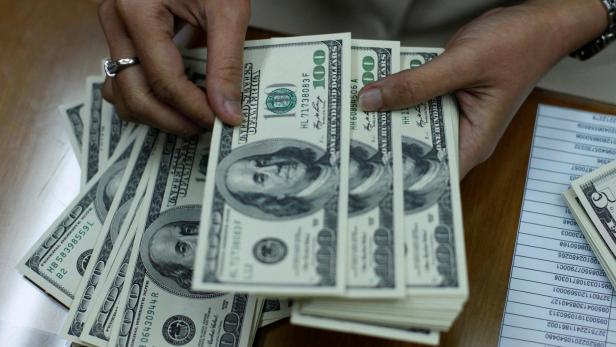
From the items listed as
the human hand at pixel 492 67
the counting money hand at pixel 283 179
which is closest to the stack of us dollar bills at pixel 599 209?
the human hand at pixel 492 67

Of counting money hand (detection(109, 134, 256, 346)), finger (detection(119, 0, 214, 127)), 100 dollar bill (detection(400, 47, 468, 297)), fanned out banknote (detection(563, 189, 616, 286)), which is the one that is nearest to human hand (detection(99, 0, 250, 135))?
finger (detection(119, 0, 214, 127))

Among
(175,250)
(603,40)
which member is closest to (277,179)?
(175,250)

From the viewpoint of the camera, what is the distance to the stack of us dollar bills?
30.6 inches

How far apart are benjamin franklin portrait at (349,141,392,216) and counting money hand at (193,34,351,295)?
0.06 ft

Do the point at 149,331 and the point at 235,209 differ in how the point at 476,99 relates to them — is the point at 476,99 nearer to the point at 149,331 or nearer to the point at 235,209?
the point at 235,209

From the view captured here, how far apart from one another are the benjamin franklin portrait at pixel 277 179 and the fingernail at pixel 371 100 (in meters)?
0.09

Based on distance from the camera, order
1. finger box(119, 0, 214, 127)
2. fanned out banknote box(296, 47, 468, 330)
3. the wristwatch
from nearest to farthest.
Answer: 1. fanned out banknote box(296, 47, 468, 330)
2. finger box(119, 0, 214, 127)
3. the wristwatch

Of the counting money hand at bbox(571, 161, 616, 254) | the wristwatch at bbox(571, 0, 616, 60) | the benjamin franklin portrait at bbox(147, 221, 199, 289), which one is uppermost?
the wristwatch at bbox(571, 0, 616, 60)

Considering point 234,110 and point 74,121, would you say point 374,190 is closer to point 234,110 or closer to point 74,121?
point 234,110

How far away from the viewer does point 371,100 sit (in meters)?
0.68

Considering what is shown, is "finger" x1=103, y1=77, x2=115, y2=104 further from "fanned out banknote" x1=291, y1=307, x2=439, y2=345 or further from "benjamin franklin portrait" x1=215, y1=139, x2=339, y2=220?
"fanned out banknote" x1=291, y1=307, x2=439, y2=345

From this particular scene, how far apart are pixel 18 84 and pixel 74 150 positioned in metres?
0.16

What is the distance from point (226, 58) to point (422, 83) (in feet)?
0.78

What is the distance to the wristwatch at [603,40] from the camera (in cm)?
79
